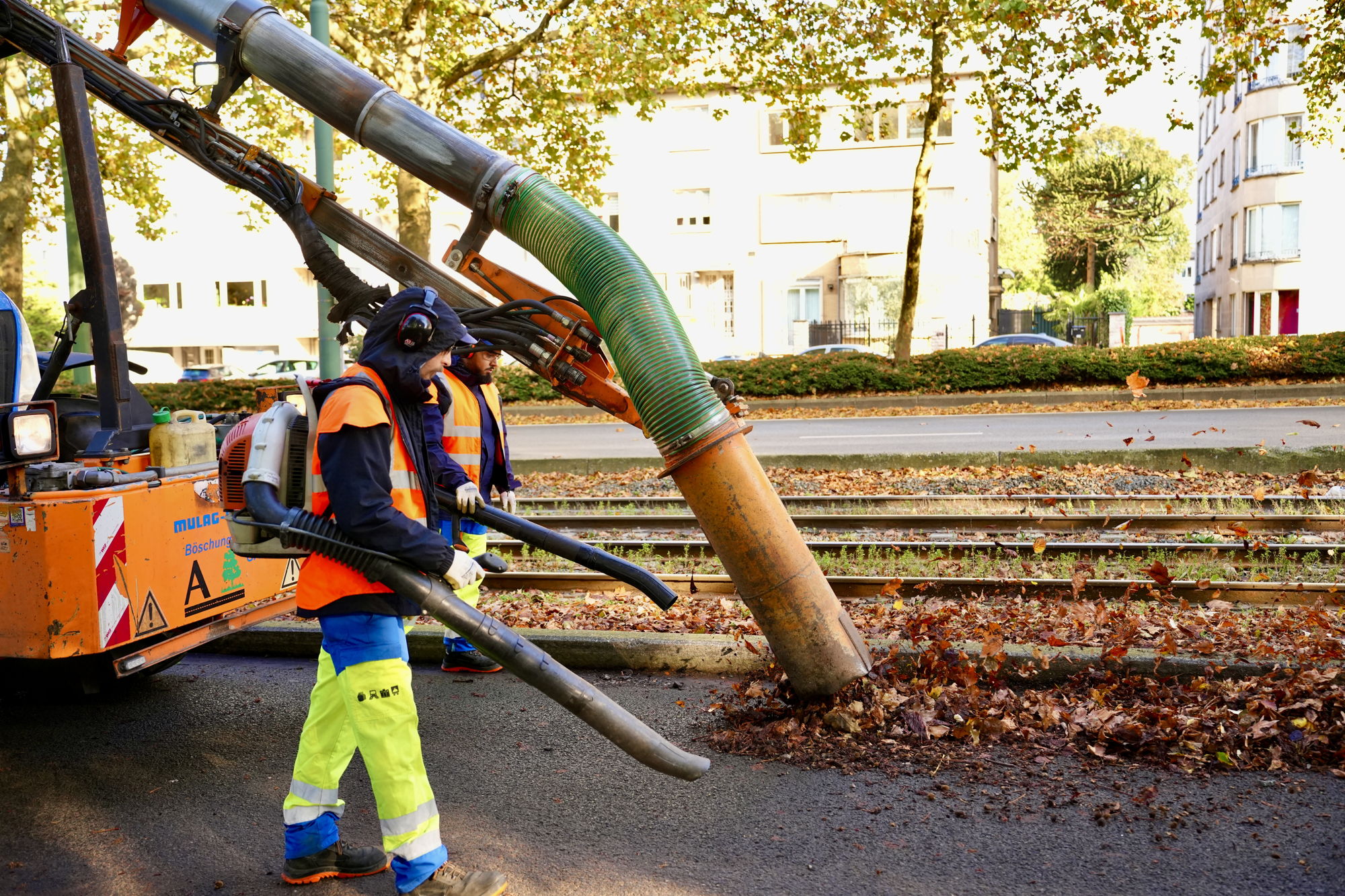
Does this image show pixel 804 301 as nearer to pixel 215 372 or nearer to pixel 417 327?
pixel 215 372

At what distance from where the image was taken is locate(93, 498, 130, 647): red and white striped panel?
14.5 feet

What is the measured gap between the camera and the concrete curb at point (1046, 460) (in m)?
11.4

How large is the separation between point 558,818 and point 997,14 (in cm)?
1377

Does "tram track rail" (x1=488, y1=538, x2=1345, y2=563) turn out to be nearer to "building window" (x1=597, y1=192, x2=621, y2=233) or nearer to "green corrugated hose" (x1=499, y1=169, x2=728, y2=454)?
"green corrugated hose" (x1=499, y1=169, x2=728, y2=454)

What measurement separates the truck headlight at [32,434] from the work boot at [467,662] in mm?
2284

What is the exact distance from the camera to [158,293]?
48406mm

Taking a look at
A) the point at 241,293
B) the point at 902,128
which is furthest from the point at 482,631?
the point at 241,293

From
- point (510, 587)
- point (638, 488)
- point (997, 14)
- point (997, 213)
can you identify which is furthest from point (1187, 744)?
point (997, 213)

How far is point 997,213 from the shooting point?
5541cm

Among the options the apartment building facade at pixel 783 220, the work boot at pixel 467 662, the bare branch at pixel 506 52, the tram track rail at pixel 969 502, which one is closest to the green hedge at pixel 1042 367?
the bare branch at pixel 506 52

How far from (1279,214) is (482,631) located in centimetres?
4132

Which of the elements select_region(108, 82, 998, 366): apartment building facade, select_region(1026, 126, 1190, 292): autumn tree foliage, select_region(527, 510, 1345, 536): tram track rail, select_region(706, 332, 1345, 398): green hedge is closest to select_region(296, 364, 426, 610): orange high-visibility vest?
select_region(527, 510, 1345, 536): tram track rail

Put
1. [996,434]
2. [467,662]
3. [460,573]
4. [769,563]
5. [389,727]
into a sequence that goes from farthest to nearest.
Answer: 1. [996,434]
2. [467,662]
3. [769,563]
4. [460,573]
5. [389,727]

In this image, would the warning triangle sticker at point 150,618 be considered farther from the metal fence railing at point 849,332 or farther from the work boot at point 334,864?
the metal fence railing at point 849,332
